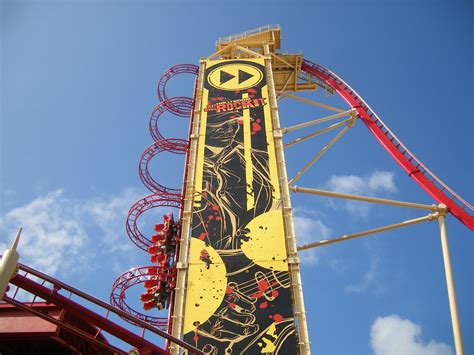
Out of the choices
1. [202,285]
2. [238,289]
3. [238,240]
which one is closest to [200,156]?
[238,240]

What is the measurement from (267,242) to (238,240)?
3.42ft

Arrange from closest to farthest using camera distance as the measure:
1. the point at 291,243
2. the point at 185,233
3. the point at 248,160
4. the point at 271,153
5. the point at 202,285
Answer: the point at 202,285 → the point at 291,243 → the point at 185,233 → the point at 248,160 → the point at 271,153

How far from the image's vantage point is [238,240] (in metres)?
16.1

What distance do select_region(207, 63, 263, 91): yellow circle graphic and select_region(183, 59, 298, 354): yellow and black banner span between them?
0.75 m

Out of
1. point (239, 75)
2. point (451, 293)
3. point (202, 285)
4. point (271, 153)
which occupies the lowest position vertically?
point (451, 293)

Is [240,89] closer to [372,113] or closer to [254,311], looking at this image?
[372,113]

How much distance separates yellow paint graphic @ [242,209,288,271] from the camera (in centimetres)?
1533

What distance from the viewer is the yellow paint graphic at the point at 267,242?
15.3 m

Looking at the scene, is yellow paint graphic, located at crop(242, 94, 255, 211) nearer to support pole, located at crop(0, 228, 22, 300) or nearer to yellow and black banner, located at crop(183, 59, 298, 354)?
yellow and black banner, located at crop(183, 59, 298, 354)

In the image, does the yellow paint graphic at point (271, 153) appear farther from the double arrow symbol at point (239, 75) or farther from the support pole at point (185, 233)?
the support pole at point (185, 233)

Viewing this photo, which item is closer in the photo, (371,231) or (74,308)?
(74,308)

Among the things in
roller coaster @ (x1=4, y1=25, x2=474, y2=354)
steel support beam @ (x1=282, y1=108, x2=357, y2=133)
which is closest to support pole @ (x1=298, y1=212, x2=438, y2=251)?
roller coaster @ (x1=4, y1=25, x2=474, y2=354)

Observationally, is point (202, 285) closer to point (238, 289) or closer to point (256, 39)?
point (238, 289)

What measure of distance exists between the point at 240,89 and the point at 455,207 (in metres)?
10.9
